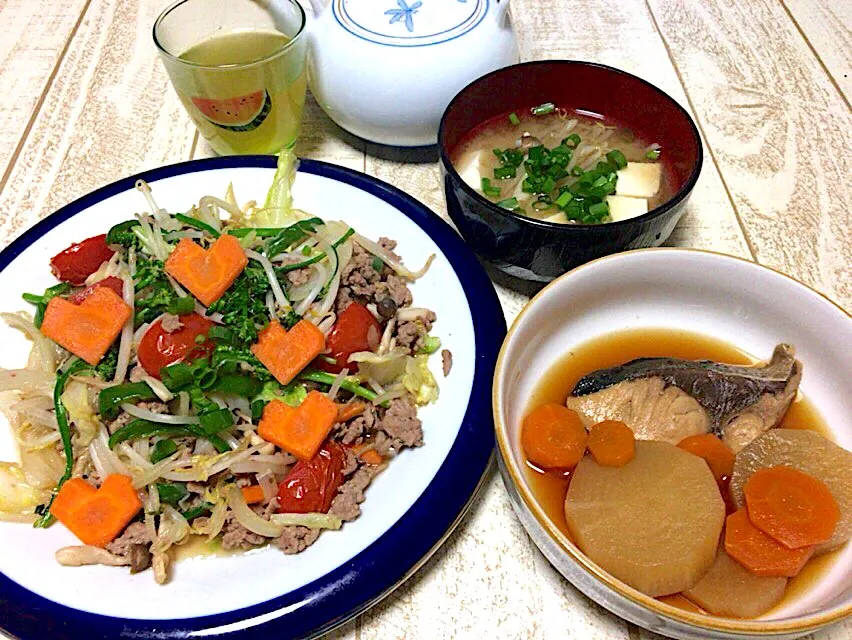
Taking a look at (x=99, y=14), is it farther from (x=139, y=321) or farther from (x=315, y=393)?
(x=315, y=393)

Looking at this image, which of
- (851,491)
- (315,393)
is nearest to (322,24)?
(315,393)

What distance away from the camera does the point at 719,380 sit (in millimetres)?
1327

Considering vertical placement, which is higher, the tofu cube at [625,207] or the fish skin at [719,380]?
the tofu cube at [625,207]

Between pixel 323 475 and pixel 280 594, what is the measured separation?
0.25 meters

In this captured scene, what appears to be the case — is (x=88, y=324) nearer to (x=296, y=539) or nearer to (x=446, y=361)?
(x=296, y=539)

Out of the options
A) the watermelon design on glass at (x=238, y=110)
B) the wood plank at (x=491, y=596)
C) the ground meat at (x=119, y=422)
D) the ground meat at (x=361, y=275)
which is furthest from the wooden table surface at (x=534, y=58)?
the ground meat at (x=119, y=422)

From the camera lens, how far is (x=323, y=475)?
4.26 ft

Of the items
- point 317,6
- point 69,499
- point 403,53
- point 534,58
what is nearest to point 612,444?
point 69,499

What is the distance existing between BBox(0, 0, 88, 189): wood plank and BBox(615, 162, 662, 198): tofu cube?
6.04 ft

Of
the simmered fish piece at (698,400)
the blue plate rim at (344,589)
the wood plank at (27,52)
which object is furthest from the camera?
the wood plank at (27,52)

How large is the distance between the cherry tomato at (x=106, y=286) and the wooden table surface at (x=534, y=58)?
590mm

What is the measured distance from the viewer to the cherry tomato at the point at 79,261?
1562 millimetres

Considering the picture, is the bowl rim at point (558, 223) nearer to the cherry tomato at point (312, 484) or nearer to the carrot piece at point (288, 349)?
the carrot piece at point (288, 349)

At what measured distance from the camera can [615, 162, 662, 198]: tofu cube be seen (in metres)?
1.70
